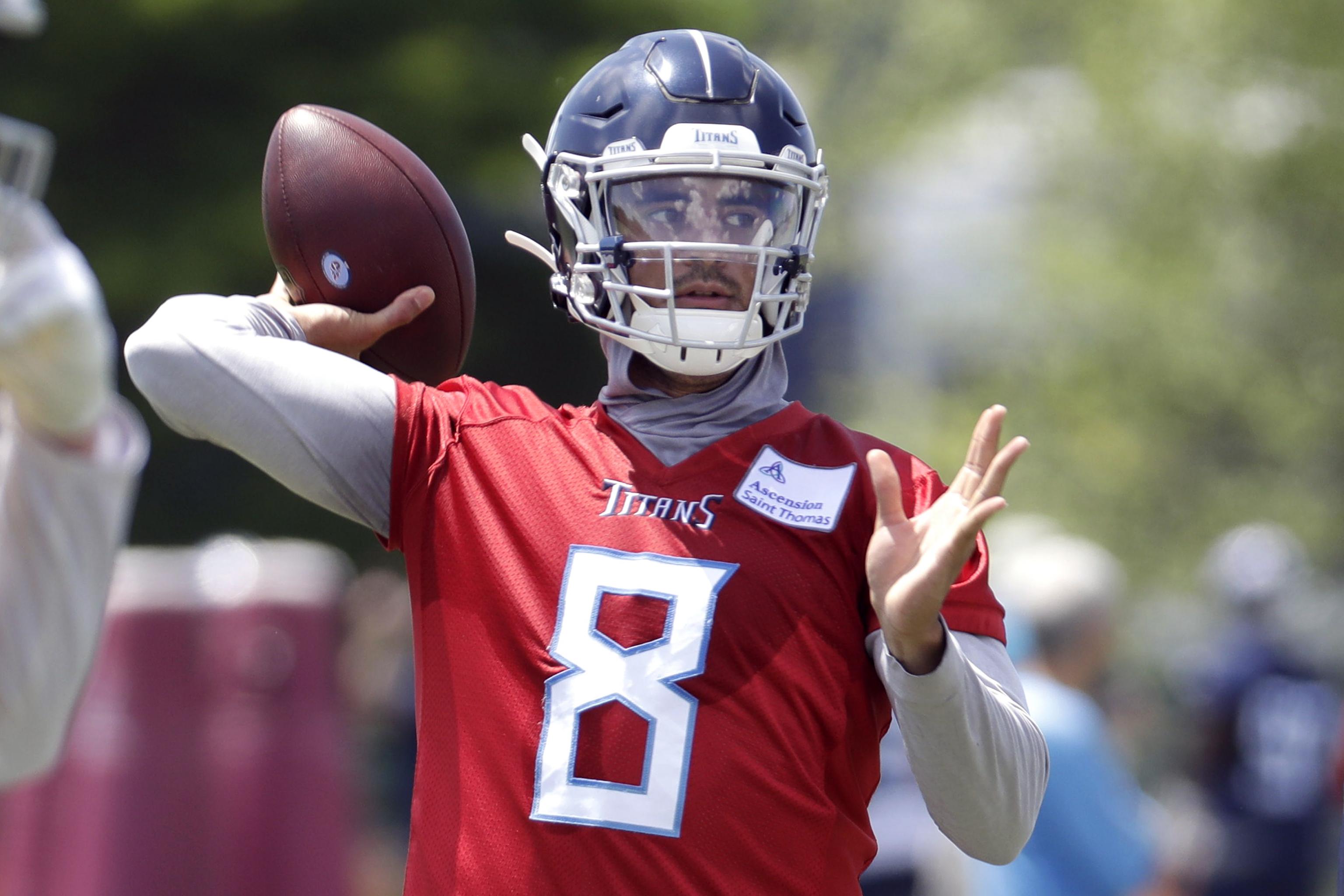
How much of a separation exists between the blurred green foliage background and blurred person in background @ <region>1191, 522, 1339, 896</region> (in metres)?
3.90

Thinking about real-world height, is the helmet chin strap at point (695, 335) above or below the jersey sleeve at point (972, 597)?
above

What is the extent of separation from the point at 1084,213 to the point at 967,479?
47.2 feet

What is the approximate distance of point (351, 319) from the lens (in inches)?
101

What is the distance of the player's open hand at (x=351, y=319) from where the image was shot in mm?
2543

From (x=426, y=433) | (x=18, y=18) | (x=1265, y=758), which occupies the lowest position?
(x=1265, y=758)

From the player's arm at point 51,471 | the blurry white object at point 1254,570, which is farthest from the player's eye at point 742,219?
the blurry white object at point 1254,570

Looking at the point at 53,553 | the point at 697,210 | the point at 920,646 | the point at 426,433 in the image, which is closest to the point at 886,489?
the point at 920,646

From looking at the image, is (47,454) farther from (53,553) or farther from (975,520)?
(975,520)

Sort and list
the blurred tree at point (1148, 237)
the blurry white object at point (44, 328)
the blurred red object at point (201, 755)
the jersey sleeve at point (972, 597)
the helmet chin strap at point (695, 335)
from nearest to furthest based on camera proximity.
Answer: the blurry white object at point (44, 328)
the jersey sleeve at point (972, 597)
the helmet chin strap at point (695, 335)
the blurred red object at point (201, 755)
the blurred tree at point (1148, 237)

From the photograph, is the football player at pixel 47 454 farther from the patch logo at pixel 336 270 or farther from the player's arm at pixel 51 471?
the patch logo at pixel 336 270

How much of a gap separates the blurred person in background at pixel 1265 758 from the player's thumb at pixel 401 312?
16.4 feet

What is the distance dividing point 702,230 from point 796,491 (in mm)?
399

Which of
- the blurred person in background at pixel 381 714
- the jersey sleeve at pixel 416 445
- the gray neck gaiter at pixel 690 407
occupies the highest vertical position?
the gray neck gaiter at pixel 690 407

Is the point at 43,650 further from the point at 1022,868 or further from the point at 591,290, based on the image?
the point at 1022,868
